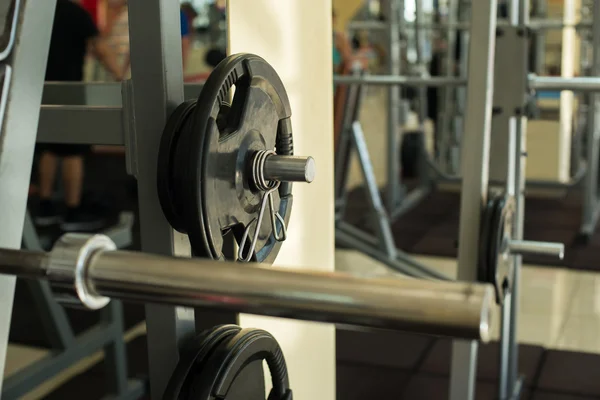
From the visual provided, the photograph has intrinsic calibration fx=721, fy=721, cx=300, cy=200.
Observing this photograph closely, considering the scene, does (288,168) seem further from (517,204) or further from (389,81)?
(389,81)

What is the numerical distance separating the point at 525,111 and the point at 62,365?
140 cm

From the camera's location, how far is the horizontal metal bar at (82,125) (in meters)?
0.73

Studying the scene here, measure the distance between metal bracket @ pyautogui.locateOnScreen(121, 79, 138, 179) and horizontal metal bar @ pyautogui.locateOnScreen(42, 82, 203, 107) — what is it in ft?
0.95

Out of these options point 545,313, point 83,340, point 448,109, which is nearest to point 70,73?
point 83,340

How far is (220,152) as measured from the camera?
645mm

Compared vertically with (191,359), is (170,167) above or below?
above

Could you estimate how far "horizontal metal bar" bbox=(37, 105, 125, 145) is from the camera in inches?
28.5

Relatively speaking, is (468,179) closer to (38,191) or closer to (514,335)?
(514,335)

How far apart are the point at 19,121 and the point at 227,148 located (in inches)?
7.4

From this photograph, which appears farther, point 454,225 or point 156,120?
point 454,225

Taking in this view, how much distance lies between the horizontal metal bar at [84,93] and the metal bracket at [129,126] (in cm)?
29

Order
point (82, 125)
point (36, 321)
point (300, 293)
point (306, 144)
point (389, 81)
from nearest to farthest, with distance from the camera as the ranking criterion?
point (300, 293)
point (82, 125)
point (306, 144)
point (36, 321)
point (389, 81)

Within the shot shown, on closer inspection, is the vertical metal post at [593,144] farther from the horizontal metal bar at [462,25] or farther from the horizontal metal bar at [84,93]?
the horizontal metal bar at [84,93]

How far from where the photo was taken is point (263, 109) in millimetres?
723
